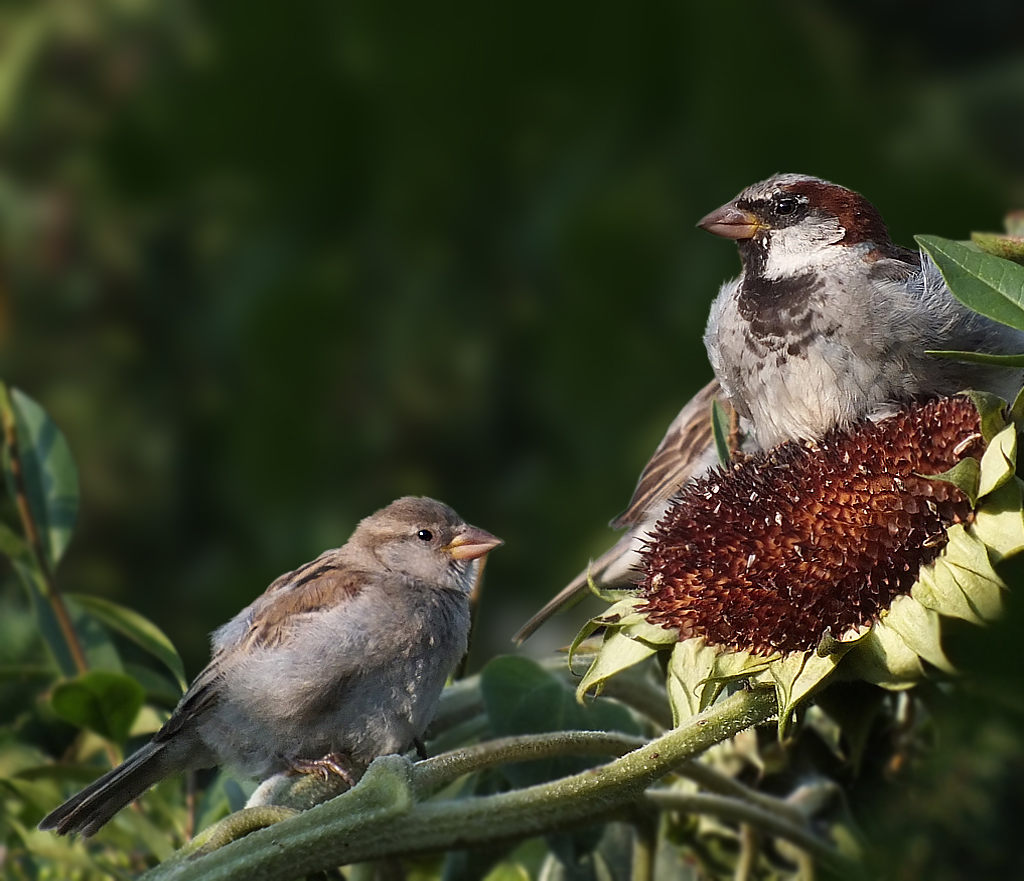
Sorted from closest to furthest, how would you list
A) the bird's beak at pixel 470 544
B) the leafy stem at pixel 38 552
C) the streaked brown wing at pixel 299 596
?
the leafy stem at pixel 38 552 < the streaked brown wing at pixel 299 596 < the bird's beak at pixel 470 544

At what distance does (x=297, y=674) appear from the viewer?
103 cm

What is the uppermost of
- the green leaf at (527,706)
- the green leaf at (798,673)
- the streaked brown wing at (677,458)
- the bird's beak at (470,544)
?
the green leaf at (798,673)

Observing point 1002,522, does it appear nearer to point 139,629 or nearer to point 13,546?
point 139,629

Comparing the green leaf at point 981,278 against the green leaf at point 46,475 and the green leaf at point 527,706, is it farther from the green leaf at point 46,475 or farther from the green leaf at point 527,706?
the green leaf at point 46,475

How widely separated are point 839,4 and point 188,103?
1.14 metres

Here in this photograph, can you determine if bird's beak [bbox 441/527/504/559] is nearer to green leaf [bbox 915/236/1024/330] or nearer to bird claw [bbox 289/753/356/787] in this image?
bird claw [bbox 289/753/356/787]

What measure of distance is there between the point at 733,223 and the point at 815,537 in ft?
1.28

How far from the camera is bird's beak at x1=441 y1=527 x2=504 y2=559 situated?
1.28m

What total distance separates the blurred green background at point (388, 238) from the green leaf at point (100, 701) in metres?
0.78

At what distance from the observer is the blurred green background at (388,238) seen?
1.93 meters

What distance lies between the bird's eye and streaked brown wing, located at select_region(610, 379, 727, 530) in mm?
155

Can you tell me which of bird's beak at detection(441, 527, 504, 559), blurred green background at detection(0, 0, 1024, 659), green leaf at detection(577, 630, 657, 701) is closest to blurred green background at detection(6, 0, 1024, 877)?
blurred green background at detection(0, 0, 1024, 659)

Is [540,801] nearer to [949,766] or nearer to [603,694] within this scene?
[603,694]

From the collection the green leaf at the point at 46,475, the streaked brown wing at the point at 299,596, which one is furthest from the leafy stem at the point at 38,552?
the streaked brown wing at the point at 299,596
